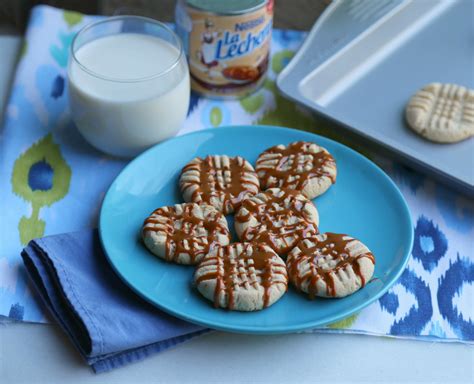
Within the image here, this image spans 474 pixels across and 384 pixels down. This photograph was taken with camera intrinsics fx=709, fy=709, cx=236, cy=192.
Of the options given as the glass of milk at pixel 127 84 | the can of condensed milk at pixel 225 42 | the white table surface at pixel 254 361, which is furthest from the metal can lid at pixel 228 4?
the white table surface at pixel 254 361

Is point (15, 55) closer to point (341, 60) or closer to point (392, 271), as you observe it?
point (341, 60)

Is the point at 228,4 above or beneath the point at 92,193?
above

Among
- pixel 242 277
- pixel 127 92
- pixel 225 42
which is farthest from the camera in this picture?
pixel 225 42

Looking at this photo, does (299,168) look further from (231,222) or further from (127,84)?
(127,84)

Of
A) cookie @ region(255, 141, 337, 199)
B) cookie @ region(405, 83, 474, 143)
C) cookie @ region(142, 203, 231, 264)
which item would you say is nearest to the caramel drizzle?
cookie @ region(255, 141, 337, 199)

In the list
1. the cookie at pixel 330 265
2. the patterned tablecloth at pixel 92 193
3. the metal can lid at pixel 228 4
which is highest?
the metal can lid at pixel 228 4

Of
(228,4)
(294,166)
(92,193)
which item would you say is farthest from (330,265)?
(228,4)

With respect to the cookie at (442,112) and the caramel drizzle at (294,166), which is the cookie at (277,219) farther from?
the cookie at (442,112)
